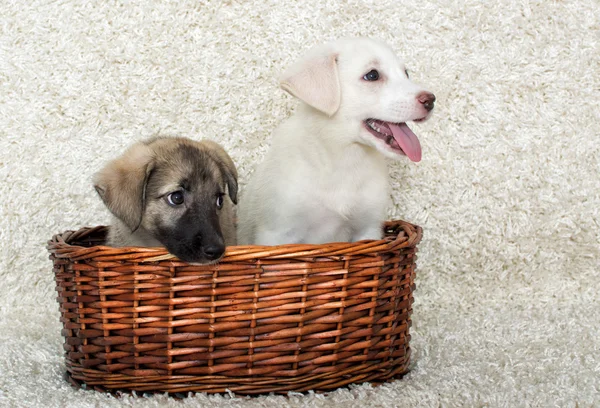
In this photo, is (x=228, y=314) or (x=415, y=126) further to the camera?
(x=415, y=126)

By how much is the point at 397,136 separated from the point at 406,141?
4cm

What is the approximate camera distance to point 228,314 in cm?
252

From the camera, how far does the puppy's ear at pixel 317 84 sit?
9.66 ft

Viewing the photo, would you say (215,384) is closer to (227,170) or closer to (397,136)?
(227,170)

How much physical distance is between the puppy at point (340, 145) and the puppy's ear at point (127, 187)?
58 centimetres

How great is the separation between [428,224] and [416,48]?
98cm

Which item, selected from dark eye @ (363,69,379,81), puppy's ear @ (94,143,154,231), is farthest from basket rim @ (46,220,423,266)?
dark eye @ (363,69,379,81)

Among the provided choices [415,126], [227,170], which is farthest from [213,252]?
[415,126]

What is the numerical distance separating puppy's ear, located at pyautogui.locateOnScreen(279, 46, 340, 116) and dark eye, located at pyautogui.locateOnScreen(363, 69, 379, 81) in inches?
5.0

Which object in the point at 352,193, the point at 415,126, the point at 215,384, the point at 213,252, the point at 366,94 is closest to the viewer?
the point at 213,252

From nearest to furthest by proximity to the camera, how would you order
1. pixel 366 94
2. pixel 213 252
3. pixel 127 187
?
pixel 213 252 < pixel 127 187 < pixel 366 94

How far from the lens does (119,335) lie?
8.48 feet

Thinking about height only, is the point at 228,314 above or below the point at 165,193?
below

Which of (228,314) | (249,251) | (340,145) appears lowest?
(228,314)
